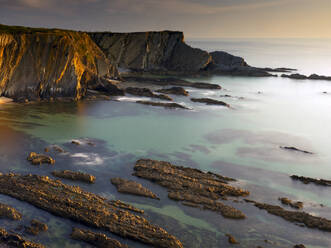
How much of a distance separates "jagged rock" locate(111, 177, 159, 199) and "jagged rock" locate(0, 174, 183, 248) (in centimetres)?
145

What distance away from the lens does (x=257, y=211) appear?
15742mm

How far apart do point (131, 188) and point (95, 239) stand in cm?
465

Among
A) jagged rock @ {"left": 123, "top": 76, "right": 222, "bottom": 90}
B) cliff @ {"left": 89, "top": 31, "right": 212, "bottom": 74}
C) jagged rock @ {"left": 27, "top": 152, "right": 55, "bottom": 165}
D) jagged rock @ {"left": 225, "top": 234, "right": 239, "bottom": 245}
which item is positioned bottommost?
jagged rock @ {"left": 225, "top": 234, "right": 239, "bottom": 245}

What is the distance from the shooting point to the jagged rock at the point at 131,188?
16516 millimetres

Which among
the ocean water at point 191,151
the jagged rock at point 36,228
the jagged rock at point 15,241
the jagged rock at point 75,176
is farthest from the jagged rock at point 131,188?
the jagged rock at point 15,241

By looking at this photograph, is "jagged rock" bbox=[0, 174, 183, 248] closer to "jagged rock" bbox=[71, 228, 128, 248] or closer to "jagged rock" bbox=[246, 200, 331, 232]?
"jagged rock" bbox=[71, 228, 128, 248]

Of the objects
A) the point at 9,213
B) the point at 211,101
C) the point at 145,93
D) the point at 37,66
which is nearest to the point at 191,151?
the point at 9,213

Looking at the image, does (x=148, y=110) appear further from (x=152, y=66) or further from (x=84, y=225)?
(x=152, y=66)

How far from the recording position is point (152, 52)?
83.7 meters

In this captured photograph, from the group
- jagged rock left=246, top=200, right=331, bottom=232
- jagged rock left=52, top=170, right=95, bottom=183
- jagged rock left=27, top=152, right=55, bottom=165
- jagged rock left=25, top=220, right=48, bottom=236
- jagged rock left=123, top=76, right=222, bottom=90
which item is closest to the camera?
jagged rock left=25, top=220, right=48, bottom=236

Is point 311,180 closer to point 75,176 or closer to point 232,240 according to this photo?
point 232,240

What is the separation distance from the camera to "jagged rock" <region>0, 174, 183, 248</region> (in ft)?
42.7

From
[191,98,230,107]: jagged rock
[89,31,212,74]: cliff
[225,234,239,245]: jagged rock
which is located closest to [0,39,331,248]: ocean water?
[225,234,239,245]: jagged rock

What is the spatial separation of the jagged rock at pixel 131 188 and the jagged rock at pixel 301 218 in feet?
19.5
